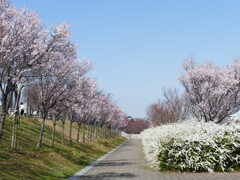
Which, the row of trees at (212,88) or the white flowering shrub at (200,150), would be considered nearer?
the white flowering shrub at (200,150)

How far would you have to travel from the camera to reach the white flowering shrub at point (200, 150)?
14.3 metres

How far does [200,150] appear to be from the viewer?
565 inches

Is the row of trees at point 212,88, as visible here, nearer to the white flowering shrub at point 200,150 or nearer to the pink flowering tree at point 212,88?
the pink flowering tree at point 212,88

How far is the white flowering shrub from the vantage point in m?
14.3

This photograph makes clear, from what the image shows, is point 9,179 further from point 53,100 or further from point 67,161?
point 53,100

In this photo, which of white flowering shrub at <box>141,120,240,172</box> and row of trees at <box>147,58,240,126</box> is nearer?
white flowering shrub at <box>141,120,240,172</box>

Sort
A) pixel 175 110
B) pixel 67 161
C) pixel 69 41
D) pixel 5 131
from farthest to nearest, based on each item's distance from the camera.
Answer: pixel 175 110 → pixel 5 131 → pixel 67 161 → pixel 69 41

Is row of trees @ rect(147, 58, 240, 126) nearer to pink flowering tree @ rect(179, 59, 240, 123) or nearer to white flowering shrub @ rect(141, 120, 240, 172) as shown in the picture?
pink flowering tree @ rect(179, 59, 240, 123)

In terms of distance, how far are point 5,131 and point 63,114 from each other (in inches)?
192

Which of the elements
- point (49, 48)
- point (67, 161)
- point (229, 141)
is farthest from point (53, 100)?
point (229, 141)

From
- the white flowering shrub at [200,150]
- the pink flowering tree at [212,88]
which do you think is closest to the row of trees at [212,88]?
the pink flowering tree at [212,88]

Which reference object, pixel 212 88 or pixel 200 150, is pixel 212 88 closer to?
pixel 212 88

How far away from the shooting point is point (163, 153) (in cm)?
1488

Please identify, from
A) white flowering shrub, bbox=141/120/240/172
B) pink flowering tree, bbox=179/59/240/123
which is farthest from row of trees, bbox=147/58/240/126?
white flowering shrub, bbox=141/120/240/172
